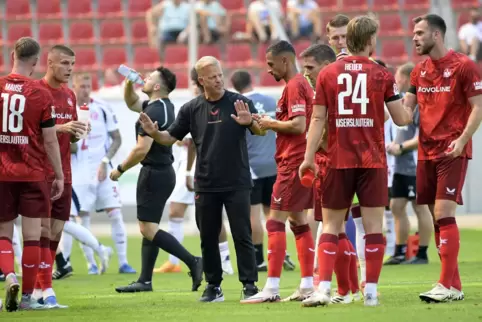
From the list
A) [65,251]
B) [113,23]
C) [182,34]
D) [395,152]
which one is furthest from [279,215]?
[113,23]

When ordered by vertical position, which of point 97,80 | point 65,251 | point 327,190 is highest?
point 97,80

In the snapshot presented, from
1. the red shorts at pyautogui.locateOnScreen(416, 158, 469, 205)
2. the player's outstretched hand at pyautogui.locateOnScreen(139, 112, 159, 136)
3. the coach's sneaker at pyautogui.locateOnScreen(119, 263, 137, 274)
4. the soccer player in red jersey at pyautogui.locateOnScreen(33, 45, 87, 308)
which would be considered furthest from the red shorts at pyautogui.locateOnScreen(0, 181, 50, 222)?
the coach's sneaker at pyautogui.locateOnScreen(119, 263, 137, 274)

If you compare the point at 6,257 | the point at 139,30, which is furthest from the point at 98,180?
the point at 139,30

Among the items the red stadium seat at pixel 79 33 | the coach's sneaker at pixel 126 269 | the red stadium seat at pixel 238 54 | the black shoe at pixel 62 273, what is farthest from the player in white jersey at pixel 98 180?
the red stadium seat at pixel 79 33

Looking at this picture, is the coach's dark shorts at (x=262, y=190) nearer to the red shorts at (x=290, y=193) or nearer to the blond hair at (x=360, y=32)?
the red shorts at (x=290, y=193)

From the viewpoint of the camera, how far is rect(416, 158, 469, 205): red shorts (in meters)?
8.05

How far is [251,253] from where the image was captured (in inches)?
342

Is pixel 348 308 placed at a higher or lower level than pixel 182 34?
lower

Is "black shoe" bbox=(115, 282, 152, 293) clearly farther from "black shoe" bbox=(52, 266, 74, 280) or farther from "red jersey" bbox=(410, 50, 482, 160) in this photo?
"red jersey" bbox=(410, 50, 482, 160)

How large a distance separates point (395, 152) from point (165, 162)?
3060 mm

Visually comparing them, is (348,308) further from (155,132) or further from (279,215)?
(155,132)

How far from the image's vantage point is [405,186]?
13375 millimetres

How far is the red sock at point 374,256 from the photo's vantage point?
754 centimetres

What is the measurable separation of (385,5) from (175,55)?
4.79 m
